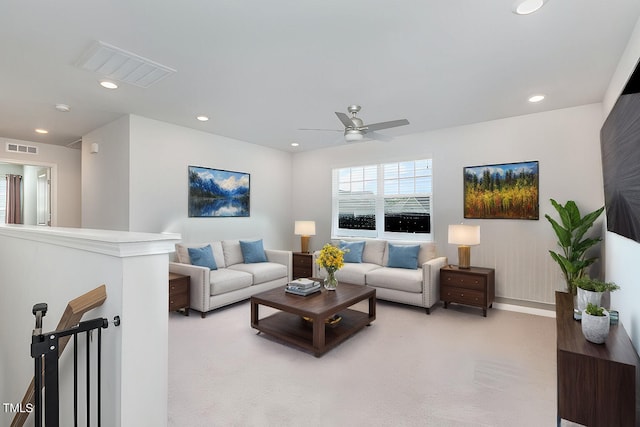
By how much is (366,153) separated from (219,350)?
4040mm

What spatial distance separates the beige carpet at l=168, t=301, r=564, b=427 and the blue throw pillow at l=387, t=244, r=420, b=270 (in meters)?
1.03

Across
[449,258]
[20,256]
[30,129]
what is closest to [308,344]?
[20,256]

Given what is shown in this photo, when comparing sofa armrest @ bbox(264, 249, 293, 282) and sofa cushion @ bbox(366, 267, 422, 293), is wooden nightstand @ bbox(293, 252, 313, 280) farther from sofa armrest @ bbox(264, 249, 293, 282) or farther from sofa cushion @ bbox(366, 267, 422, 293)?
sofa cushion @ bbox(366, 267, 422, 293)

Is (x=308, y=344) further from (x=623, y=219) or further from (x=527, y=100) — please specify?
(x=527, y=100)

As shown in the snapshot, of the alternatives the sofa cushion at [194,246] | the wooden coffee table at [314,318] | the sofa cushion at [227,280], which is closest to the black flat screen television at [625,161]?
the wooden coffee table at [314,318]

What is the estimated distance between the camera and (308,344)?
2.86m

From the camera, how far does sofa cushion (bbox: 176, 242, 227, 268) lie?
4348mm

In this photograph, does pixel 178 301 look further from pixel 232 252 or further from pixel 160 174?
pixel 160 174

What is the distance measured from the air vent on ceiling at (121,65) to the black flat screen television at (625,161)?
11.0 feet

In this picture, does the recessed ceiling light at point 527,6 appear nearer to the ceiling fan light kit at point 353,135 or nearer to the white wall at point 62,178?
the ceiling fan light kit at point 353,135

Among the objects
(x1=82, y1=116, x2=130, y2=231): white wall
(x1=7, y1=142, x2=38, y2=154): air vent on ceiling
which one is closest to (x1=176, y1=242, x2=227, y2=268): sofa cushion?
(x1=82, y1=116, x2=130, y2=231): white wall

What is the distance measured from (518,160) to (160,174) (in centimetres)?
505

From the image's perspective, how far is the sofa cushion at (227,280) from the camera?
12.9ft

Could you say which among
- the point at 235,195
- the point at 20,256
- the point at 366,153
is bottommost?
the point at 20,256
